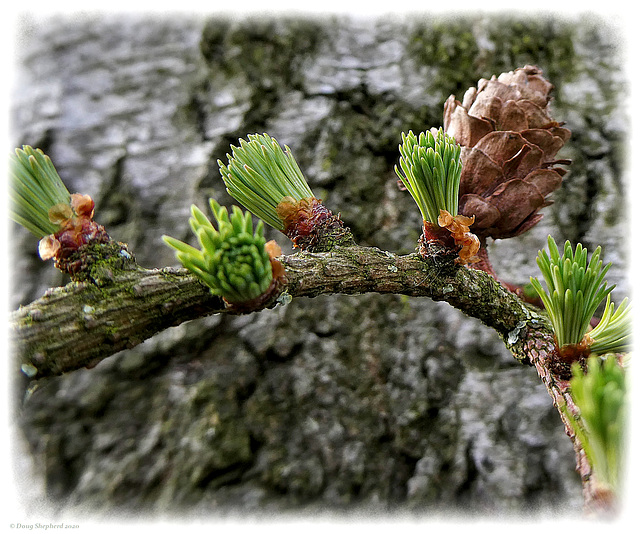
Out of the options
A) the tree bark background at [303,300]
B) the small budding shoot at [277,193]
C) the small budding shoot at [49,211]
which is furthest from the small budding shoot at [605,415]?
the tree bark background at [303,300]

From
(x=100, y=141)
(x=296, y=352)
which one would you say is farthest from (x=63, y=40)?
(x=296, y=352)

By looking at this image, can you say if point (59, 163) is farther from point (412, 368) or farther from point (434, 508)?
point (434, 508)

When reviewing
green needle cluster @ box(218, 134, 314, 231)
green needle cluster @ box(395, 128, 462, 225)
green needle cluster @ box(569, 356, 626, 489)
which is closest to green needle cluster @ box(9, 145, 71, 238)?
green needle cluster @ box(218, 134, 314, 231)

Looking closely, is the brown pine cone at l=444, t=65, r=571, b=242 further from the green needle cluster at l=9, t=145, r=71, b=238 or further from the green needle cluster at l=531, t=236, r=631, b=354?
the green needle cluster at l=9, t=145, r=71, b=238

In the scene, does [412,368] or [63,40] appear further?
[63,40]

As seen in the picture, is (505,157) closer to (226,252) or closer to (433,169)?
(433,169)

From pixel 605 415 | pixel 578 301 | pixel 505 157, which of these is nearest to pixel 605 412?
pixel 605 415
